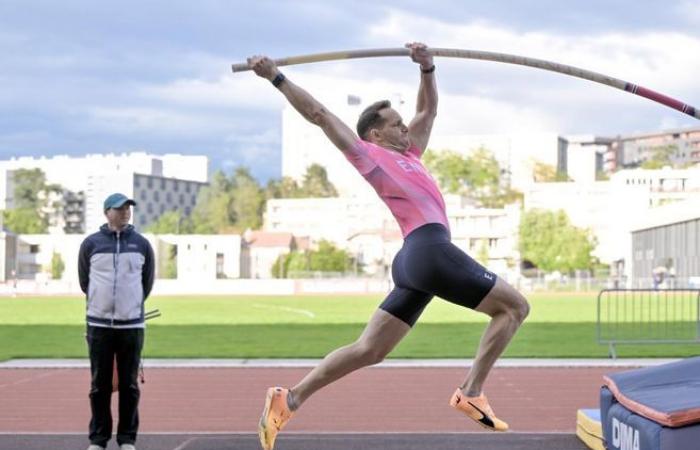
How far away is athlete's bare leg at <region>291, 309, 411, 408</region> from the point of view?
652 centimetres

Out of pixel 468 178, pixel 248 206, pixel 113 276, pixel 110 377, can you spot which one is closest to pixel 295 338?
pixel 110 377

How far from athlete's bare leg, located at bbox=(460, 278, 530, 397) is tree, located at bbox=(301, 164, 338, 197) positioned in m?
158

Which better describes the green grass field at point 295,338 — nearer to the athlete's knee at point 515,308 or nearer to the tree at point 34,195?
the athlete's knee at point 515,308

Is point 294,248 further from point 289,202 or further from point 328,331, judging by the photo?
point 328,331

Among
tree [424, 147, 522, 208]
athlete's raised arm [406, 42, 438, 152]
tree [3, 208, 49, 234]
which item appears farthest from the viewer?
tree [3, 208, 49, 234]

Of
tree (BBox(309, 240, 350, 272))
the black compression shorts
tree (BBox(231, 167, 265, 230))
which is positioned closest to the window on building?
tree (BBox(309, 240, 350, 272))

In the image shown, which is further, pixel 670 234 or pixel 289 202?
pixel 289 202

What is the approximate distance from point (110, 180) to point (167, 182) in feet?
34.2

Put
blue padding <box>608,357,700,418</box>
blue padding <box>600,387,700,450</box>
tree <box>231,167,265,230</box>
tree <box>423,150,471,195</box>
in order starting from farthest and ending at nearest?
tree <box>231,167,265,230</box>
tree <box>423,150,471,195</box>
blue padding <box>608,357,700,418</box>
blue padding <box>600,387,700,450</box>

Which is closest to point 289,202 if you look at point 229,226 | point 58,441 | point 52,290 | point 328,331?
point 229,226

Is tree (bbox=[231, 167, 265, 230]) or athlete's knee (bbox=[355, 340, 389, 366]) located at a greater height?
tree (bbox=[231, 167, 265, 230])

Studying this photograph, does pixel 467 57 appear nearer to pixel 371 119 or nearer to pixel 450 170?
pixel 371 119

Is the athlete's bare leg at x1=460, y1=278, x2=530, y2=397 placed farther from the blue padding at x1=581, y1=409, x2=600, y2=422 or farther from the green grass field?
the green grass field

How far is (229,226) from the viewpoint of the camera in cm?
16012
